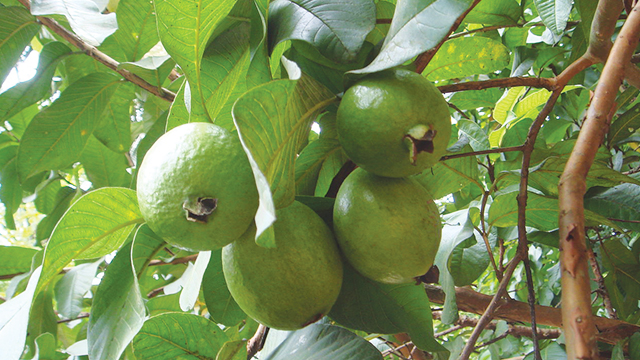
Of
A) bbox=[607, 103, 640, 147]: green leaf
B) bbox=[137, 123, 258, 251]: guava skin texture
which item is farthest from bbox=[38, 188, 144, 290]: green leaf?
bbox=[607, 103, 640, 147]: green leaf

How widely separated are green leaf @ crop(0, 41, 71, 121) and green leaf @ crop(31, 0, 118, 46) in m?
0.29

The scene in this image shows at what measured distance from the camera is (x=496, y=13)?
4.71 feet

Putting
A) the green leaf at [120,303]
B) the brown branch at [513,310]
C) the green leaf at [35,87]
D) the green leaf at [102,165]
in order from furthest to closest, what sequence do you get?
the green leaf at [102,165], the green leaf at [35,87], the brown branch at [513,310], the green leaf at [120,303]

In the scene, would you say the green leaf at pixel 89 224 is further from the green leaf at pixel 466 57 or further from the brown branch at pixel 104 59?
the green leaf at pixel 466 57

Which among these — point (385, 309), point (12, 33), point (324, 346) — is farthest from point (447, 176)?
point (12, 33)

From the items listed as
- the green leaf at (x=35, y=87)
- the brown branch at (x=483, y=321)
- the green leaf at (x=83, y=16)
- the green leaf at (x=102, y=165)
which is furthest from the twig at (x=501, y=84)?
the green leaf at (x=102, y=165)

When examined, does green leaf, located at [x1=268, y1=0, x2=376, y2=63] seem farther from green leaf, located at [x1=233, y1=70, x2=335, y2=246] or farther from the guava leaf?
the guava leaf

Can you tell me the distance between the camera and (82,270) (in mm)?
1456

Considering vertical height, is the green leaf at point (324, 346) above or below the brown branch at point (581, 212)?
below

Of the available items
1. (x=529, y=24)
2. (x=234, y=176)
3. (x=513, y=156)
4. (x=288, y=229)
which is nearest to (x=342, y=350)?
(x=288, y=229)

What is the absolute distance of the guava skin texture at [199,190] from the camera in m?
0.57

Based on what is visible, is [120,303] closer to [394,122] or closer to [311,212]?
[311,212]

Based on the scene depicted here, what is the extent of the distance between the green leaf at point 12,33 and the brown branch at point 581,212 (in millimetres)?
1407

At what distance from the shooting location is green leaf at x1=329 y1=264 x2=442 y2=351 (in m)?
0.80
